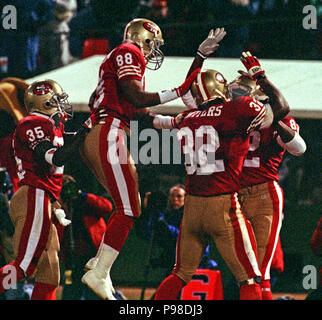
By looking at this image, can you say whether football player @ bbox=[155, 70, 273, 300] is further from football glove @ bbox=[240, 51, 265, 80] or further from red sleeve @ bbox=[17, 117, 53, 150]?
red sleeve @ bbox=[17, 117, 53, 150]

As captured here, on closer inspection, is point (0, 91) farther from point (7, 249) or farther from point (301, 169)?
point (301, 169)

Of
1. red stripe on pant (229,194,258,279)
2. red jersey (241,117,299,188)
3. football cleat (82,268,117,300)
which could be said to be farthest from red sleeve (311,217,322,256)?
football cleat (82,268,117,300)

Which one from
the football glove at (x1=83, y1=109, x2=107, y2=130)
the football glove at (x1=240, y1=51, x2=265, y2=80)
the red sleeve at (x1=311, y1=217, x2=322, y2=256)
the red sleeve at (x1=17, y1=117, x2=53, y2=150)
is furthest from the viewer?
the red sleeve at (x1=311, y1=217, x2=322, y2=256)

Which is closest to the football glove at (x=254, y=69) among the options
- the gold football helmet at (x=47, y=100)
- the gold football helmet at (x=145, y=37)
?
the gold football helmet at (x=145, y=37)

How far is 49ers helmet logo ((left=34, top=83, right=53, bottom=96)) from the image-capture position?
8258 mm

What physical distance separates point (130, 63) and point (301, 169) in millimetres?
3869

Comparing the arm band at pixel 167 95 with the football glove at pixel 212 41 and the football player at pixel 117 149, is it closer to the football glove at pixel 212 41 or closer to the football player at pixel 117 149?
the football player at pixel 117 149

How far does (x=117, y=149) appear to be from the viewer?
7.64 m

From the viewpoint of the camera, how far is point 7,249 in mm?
9648

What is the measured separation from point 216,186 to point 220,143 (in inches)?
13.2

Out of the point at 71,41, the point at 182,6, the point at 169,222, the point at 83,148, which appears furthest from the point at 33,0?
the point at 83,148

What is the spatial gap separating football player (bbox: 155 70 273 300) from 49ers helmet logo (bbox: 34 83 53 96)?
1258 mm

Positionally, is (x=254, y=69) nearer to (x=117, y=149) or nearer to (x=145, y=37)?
(x=145, y=37)

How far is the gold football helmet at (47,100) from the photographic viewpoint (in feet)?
27.0
